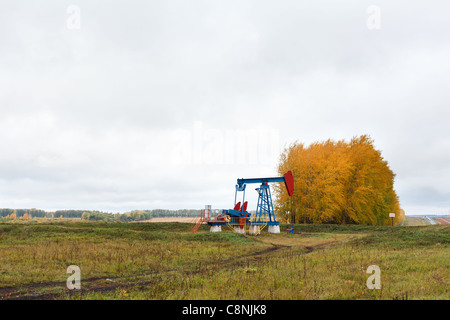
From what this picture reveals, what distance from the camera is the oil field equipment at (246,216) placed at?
2753 centimetres

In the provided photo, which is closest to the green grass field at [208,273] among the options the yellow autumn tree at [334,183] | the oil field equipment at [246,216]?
the oil field equipment at [246,216]

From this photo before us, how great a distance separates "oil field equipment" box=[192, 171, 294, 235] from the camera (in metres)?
27.5

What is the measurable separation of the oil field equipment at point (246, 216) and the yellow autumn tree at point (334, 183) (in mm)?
9739

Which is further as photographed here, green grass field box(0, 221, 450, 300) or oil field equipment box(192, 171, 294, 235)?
oil field equipment box(192, 171, 294, 235)

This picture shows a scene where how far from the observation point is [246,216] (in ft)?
97.4

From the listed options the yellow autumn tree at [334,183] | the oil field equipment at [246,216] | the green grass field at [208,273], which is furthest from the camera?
the yellow autumn tree at [334,183]

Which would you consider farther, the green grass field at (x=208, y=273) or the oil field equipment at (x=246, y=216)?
the oil field equipment at (x=246, y=216)

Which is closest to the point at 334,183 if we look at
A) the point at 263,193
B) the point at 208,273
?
the point at 263,193

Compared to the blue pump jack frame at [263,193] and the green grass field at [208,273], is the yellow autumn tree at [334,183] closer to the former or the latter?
the blue pump jack frame at [263,193]

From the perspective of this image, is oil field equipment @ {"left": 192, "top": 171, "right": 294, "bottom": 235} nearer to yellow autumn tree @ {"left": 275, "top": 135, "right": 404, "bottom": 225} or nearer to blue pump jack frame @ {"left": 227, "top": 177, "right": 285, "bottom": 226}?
blue pump jack frame @ {"left": 227, "top": 177, "right": 285, "bottom": 226}

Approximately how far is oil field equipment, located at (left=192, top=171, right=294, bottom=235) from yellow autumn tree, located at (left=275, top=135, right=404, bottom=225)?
32.0ft

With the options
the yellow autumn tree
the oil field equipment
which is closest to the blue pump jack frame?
the oil field equipment
